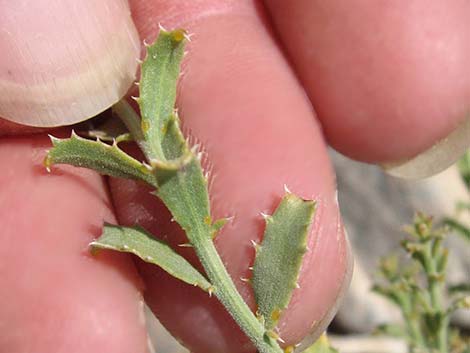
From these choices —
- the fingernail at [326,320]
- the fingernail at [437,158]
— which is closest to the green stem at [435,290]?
the fingernail at [437,158]

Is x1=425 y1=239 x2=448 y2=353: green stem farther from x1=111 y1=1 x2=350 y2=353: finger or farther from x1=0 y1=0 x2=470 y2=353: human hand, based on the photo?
x1=111 y1=1 x2=350 y2=353: finger

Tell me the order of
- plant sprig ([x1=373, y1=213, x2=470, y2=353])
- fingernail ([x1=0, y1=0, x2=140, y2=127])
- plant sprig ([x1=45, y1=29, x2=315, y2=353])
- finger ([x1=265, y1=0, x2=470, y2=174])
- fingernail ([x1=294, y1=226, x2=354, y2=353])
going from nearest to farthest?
plant sprig ([x1=45, y1=29, x2=315, y2=353])
fingernail ([x1=0, y1=0, x2=140, y2=127])
fingernail ([x1=294, y1=226, x2=354, y2=353])
finger ([x1=265, y1=0, x2=470, y2=174])
plant sprig ([x1=373, y1=213, x2=470, y2=353])

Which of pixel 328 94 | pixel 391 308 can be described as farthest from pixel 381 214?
pixel 328 94

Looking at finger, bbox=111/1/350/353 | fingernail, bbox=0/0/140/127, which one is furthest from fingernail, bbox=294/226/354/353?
fingernail, bbox=0/0/140/127

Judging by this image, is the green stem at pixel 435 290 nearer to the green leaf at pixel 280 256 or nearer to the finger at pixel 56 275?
the green leaf at pixel 280 256

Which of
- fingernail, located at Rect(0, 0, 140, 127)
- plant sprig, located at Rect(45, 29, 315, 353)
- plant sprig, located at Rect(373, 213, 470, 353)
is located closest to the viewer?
plant sprig, located at Rect(45, 29, 315, 353)
